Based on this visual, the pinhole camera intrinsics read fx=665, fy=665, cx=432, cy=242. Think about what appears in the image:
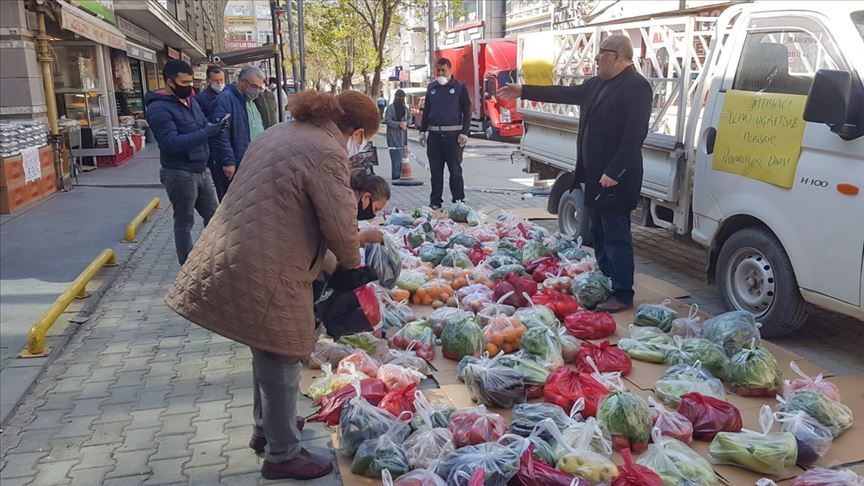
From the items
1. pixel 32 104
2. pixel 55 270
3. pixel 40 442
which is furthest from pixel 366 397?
pixel 32 104

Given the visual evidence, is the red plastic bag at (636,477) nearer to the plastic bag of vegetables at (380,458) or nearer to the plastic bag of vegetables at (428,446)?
the plastic bag of vegetables at (428,446)

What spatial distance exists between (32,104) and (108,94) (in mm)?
4811

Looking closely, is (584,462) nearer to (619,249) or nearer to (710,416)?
(710,416)

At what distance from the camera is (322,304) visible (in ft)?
10.6

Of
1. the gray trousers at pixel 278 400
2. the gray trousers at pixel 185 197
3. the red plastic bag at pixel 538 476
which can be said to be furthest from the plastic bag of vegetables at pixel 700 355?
the gray trousers at pixel 185 197

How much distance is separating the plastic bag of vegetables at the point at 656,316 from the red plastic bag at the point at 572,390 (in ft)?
4.35

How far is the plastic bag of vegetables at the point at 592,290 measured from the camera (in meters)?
5.35

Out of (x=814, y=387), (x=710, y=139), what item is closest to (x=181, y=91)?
(x=710, y=139)

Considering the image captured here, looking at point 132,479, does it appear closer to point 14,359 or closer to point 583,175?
point 14,359

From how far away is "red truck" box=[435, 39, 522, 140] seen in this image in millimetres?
22156

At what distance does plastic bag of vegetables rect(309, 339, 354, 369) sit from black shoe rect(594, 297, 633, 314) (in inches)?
83.5

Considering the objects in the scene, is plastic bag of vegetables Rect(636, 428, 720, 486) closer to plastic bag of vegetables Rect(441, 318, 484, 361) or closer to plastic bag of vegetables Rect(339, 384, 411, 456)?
plastic bag of vegetables Rect(339, 384, 411, 456)

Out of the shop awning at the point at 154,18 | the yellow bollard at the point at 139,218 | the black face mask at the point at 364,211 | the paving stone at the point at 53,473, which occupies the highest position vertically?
the shop awning at the point at 154,18

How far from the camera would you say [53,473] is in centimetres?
326
